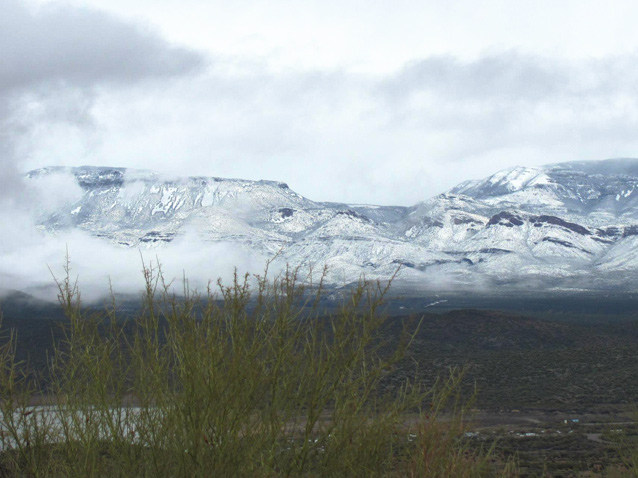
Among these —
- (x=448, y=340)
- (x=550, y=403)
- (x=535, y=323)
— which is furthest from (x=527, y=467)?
(x=535, y=323)

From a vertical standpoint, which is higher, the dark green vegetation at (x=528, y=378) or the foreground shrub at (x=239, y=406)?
the foreground shrub at (x=239, y=406)

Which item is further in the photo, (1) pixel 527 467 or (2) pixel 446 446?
(1) pixel 527 467

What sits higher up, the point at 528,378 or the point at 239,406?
the point at 239,406

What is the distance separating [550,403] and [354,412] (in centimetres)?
6048

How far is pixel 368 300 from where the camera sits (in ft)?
33.0

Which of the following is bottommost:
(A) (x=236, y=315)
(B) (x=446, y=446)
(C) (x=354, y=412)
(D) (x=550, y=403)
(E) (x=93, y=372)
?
(D) (x=550, y=403)

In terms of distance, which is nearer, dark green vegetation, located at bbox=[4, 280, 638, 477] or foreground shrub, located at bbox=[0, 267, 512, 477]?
foreground shrub, located at bbox=[0, 267, 512, 477]

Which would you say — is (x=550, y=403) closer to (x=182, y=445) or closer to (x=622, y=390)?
(x=622, y=390)

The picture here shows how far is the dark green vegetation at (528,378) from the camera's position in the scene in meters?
38.1

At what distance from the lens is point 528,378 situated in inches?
2943

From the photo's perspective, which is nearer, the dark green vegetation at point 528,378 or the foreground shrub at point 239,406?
the foreground shrub at point 239,406

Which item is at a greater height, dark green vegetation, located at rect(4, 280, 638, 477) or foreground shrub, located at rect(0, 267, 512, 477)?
foreground shrub, located at rect(0, 267, 512, 477)

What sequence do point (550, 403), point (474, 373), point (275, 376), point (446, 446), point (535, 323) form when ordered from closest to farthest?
point (275, 376) → point (446, 446) → point (550, 403) → point (474, 373) → point (535, 323)

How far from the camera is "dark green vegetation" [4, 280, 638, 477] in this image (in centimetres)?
3809
